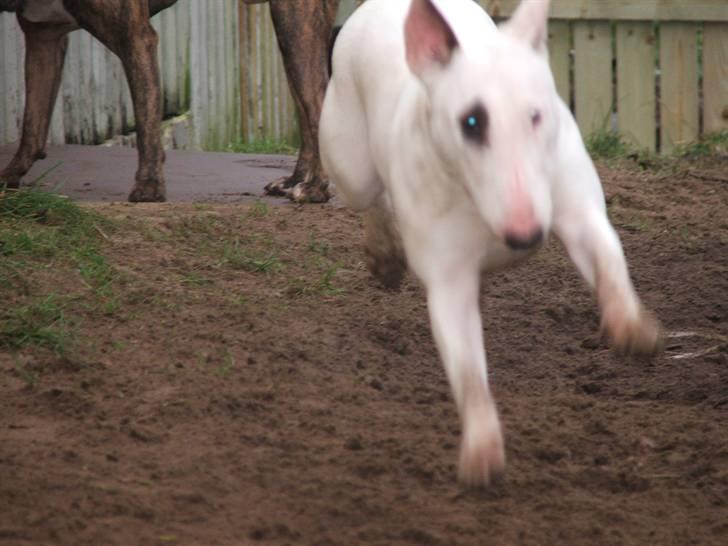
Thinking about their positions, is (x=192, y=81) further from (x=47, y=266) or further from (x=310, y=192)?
(x=47, y=266)

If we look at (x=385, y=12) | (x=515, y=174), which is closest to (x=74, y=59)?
(x=385, y=12)

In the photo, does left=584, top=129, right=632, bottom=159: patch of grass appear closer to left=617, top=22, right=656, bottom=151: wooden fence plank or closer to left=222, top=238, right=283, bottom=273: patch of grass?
left=617, top=22, right=656, bottom=151: wooden fence plank

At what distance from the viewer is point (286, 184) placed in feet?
25.0

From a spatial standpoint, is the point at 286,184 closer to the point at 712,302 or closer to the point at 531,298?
the point at 531,298

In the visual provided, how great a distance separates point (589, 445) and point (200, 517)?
1.22 metres

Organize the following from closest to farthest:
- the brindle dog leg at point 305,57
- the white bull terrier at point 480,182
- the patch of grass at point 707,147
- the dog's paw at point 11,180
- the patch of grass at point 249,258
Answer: the white bull terrier at point 480,182 → the patch of grass at point 249,258 → the dog's paw at point 11,180 → the brindle dog leg at point 305,57 → the patch of grass at point 707,147

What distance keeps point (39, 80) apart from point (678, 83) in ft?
14.7

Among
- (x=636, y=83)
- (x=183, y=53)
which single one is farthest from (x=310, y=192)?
(x=636, y=83)

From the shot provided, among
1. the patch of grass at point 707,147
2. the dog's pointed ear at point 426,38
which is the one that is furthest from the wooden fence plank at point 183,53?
the dog's pointed ear at point 426,38

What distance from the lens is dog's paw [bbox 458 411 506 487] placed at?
3209 mm

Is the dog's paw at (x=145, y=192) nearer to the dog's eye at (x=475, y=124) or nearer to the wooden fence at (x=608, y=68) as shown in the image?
the wooden fence at (x=608, y=68)

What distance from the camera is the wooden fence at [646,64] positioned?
32.3 ft

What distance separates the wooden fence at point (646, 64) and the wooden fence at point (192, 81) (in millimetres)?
2365

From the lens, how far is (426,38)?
3342 millimetres
